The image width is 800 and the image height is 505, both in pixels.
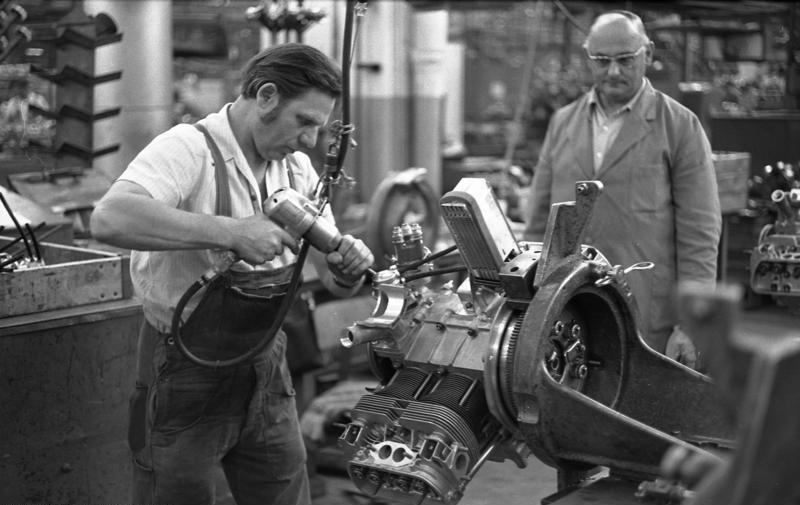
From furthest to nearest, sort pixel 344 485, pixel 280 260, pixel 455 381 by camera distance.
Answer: pixel 344 485, pixel 280 260, pixel 455 381

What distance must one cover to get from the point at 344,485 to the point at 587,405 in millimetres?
1992

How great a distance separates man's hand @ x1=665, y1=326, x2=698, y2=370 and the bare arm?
1.27m

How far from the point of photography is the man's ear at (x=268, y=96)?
78.1 inches

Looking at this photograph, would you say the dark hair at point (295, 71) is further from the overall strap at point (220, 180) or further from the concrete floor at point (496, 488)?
the concrete floor at point (496, 488)

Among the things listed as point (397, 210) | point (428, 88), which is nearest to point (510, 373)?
point (397, 210)

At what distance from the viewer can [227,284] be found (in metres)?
1.98

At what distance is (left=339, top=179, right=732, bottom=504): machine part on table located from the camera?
179 cm

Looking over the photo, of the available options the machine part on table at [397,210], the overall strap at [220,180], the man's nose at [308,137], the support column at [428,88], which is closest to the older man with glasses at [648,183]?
the man's nose at [308,137]

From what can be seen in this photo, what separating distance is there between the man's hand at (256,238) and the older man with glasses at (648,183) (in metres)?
1.24

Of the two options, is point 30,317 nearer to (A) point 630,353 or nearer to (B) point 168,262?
(B) point 168,262

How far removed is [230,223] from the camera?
187 cm

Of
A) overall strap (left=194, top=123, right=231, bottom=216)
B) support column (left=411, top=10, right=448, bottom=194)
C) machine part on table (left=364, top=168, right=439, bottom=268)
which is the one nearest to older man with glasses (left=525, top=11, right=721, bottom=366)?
overall strap (left=194, top=123, right=231, bottom=216)

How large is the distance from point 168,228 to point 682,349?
1.47m

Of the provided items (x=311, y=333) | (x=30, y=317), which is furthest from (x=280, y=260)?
(x=311, y=333)
